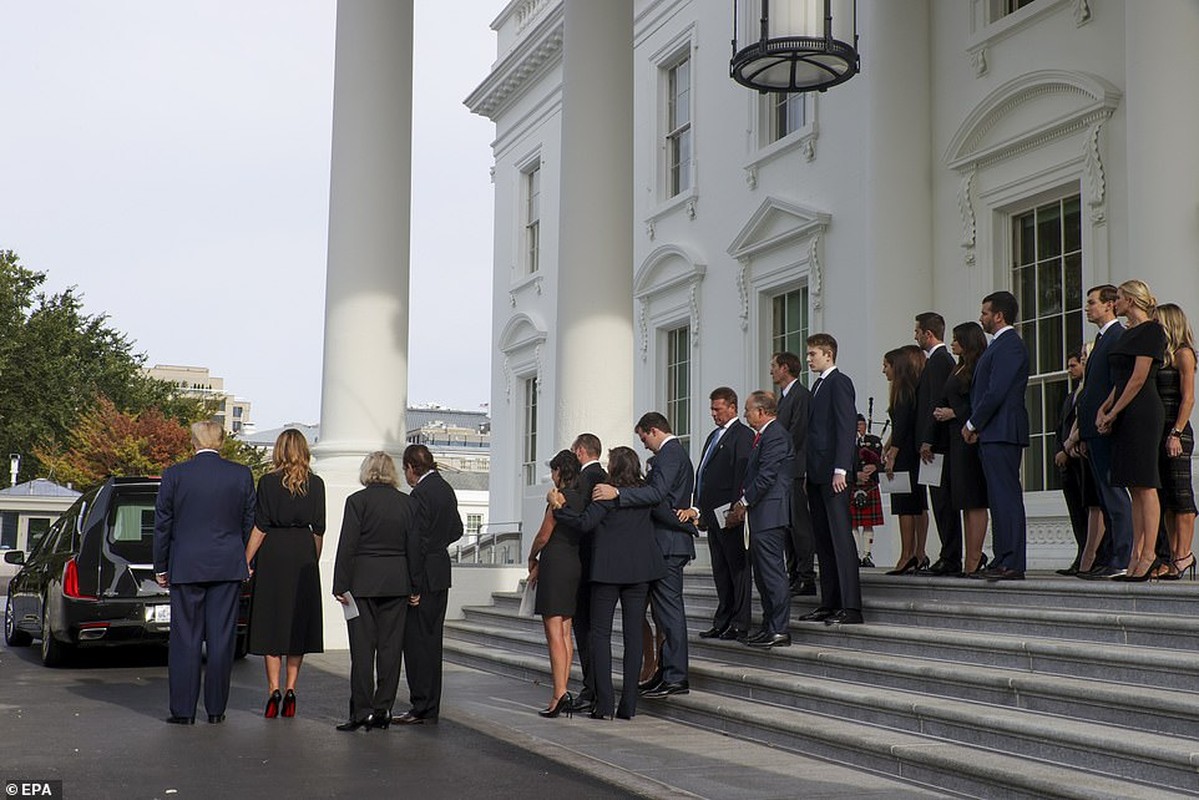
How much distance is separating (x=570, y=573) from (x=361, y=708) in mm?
1633

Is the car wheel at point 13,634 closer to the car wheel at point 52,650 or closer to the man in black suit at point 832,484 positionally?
the car wheel at point 52,650

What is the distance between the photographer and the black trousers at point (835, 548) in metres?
9.63

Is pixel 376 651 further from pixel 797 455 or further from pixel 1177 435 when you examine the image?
pixel 1177 435

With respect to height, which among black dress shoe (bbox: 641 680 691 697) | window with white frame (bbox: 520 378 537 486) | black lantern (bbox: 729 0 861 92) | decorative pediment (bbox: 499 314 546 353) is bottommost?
black dress shoe (bbox: 641 680 691 697)

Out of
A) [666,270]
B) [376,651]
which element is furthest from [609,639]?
[666,270]

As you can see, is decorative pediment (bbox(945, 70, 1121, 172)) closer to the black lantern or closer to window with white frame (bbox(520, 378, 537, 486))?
→ the black lantern

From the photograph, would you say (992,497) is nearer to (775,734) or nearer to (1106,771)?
(775,734)

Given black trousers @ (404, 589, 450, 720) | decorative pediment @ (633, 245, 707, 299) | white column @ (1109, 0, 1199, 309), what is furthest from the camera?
decorative pediment @ (633, 245, 707, 299)

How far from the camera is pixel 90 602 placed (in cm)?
1215

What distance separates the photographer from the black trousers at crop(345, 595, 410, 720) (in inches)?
350

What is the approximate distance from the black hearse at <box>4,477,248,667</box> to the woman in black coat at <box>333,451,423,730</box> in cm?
380

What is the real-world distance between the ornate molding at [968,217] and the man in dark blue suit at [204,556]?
8.34 m

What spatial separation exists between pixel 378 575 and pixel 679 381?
12575mm

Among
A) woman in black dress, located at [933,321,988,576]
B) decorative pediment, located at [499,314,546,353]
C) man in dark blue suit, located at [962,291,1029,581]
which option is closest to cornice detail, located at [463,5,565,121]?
decorative pediment, located at [499,314,546,353]
